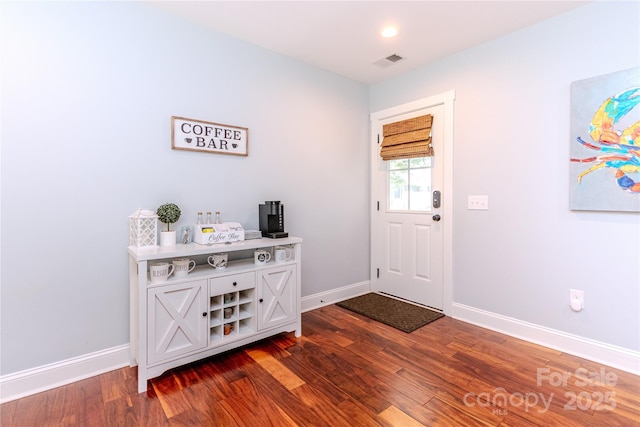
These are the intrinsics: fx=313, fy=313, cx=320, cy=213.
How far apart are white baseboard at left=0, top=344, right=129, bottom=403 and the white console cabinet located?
Result: 111 millimetres

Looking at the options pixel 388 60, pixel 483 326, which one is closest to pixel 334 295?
pixel 483 326

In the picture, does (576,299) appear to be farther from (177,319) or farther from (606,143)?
(177,319)

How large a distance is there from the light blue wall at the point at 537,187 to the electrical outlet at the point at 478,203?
1.6 inches

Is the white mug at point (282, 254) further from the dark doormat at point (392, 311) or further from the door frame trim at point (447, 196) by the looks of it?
the door frame trim at point (447, 196)

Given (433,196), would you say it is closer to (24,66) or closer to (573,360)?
(573,360)

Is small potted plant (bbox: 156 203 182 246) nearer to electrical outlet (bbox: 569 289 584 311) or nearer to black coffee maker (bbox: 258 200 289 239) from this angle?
black coffee maker (bbox: 258 200 289 239)

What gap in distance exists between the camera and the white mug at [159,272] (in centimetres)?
193

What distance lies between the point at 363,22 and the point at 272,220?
1.66m

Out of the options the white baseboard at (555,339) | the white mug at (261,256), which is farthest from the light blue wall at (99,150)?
the white baseboard at (555,339)

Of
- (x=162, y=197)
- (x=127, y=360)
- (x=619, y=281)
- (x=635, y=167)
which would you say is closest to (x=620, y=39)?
(x=635, y=167)

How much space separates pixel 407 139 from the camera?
10.5 feet

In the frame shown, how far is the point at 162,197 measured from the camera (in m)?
2.25

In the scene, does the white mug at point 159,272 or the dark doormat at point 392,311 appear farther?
the dark doormat at point 392,311

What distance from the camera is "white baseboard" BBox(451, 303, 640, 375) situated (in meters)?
2.03
